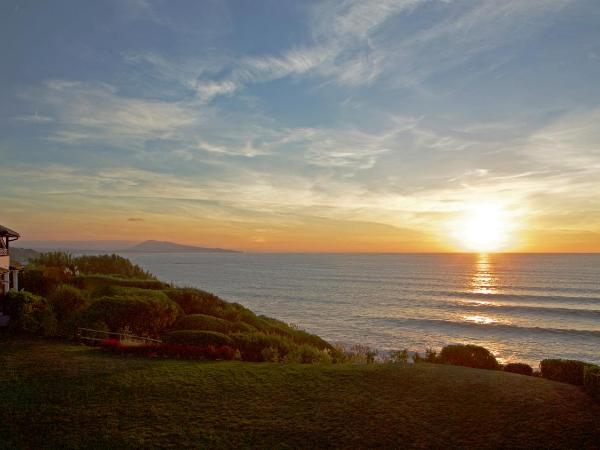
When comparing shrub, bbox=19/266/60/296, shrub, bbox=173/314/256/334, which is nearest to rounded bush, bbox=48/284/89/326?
shrub, bbox=19/266/60/296

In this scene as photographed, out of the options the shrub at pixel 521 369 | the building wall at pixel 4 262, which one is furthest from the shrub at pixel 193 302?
the shrub at pixel 521 369

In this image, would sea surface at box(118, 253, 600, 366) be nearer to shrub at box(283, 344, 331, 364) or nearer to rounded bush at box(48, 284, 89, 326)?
shrub at box(283, 344, 331, 364)

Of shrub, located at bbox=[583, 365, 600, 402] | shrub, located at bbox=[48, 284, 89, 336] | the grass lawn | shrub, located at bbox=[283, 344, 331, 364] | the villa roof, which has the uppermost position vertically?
the villa roof

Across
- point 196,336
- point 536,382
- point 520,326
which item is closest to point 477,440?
point 536,382

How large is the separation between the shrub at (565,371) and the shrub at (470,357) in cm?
292

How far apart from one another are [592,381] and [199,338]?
746 inches

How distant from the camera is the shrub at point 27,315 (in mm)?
24312

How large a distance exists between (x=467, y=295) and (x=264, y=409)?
92183 millimetres

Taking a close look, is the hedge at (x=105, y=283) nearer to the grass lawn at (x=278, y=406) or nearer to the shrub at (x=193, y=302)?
the shrub at (x=193, y=302)

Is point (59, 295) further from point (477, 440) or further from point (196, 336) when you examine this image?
point (477, 440)

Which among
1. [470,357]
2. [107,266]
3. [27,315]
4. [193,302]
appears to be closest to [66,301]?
[27,315]

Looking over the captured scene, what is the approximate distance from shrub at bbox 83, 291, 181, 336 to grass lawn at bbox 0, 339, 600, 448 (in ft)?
27.6

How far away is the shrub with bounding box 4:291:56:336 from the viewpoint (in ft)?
79.8

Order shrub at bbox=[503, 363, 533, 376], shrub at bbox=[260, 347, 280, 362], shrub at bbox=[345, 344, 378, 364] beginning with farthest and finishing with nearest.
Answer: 1. shrub at bbox=[345, 344, 378, 364]
2. shrub at bbox=[260, 347, 280, 362]
3. shrub at bbox=[503, 363, 533, 376]
